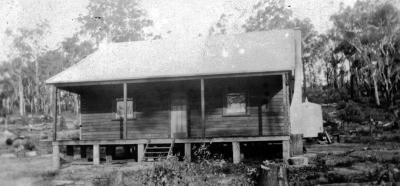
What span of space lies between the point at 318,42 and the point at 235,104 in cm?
4813

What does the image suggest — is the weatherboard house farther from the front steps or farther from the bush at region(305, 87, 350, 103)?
the bush at region(305, 87, 350, 103)

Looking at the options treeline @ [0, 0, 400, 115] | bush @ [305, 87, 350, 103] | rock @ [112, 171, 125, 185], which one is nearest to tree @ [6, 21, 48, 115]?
treeline @ [0, 0, 400, 115]

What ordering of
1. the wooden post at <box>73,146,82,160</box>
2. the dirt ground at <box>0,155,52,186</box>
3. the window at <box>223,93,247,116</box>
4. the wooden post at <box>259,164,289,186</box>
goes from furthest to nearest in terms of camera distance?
1. the wooden post at <box>73,146,82,160</box>
2. the window at <box>223,93,247,116</box>
3. the dirt ground at <box>0,155,52,186</box>
4. the wooden post at <box>259,164,289,186</box>

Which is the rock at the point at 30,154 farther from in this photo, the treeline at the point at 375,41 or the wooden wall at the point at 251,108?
the treeline at the point at 375,41

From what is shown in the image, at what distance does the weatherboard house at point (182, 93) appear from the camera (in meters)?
18.0

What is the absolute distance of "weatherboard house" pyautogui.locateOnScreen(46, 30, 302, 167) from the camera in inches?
707

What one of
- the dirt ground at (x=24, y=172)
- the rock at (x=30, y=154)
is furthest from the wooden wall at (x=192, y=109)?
the rock at (x=30, y=154)

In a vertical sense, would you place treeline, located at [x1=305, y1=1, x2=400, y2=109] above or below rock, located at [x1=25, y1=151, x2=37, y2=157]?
above

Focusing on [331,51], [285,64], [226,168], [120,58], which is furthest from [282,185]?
[331,51]

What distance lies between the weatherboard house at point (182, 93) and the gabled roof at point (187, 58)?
1.7 inches

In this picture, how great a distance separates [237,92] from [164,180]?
33.3ft

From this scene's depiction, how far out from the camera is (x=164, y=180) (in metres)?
9.76

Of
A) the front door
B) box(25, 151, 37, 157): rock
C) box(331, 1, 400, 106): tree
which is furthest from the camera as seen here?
box(331, 1, 400, 106): tree

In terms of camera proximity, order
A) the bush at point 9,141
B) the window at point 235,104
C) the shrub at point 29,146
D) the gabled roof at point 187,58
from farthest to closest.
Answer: the bush at point 9,141 → the shrub at point 29,146 → the window at point 235,104 → the gabled roof at point 187,58
